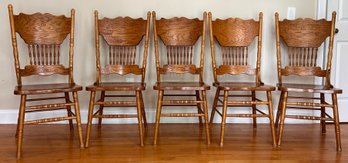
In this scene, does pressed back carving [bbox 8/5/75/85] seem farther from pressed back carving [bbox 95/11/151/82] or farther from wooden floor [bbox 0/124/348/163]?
wooden floor [bbox 0/124/348/163]

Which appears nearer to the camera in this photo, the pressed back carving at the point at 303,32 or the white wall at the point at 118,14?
the pressed back carving at the point at 303,32

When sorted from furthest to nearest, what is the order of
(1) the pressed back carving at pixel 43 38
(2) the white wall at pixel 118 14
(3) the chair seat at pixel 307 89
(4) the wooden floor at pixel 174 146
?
(2) the white wall at pixel 118 14 < (1) the pressed back carving at pixel 43 38 < (3) the chair seat at pixel 307 89 < (4) the wooden floor at pixel 174 146

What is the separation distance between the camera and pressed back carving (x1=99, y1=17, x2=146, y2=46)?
2.61m

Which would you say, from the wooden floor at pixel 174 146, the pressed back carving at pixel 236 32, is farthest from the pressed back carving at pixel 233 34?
the wooden floor at pixel 174 146

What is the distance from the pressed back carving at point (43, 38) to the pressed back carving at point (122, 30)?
251 mm

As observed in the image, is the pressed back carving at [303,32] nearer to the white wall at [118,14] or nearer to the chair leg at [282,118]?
the white wall at [118,14]

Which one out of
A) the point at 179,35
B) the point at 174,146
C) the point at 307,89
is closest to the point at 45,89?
the point at 174,146


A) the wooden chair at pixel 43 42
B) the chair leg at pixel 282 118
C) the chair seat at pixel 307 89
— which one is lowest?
the chair leg at pixel 282 118

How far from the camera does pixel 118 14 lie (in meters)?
2.83

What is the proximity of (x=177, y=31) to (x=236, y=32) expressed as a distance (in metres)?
0.46

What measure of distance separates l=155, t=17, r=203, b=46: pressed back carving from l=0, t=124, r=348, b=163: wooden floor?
704 millimetres

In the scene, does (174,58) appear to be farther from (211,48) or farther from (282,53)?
(282,53)

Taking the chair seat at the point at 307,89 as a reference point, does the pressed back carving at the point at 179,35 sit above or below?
above

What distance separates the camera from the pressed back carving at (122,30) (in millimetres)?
2613
